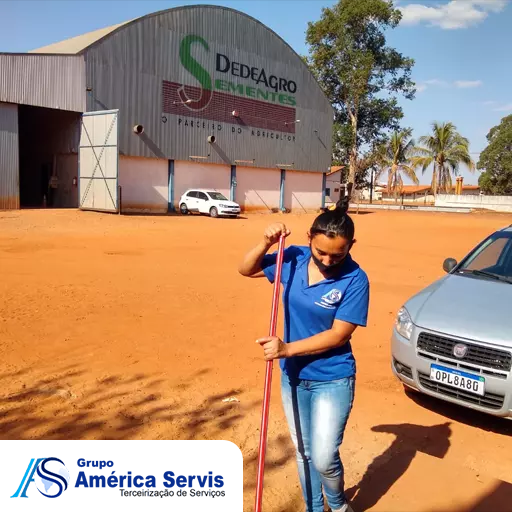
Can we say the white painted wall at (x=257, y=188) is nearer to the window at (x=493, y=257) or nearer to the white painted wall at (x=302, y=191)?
the white painted wall at (x=302, y=191)

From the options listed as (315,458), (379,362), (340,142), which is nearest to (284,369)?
(315,458)

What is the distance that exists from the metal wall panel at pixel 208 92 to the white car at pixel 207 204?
250cm

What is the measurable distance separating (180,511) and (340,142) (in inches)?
1901

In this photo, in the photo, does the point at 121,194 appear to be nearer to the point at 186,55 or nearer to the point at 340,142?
the point at 186,55

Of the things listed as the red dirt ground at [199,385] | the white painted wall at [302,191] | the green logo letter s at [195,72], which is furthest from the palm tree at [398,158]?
the red dirt ground at [199,385]

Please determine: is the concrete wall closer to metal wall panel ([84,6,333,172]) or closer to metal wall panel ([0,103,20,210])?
metal wall panel ([84,6,333,172])

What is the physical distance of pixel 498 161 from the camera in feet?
176

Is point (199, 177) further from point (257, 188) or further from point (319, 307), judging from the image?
point (319, 307)

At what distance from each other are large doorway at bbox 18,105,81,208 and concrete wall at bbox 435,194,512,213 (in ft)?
127

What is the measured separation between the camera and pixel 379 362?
234 inches

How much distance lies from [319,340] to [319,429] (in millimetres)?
489

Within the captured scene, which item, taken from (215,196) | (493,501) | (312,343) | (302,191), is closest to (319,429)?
(312,343)

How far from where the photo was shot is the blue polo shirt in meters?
2.58

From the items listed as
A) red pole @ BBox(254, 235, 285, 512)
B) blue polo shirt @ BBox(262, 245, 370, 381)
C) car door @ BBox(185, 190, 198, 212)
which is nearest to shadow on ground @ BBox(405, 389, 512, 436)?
blue polo shirt @ BBox(262, 245, 370, 381)
